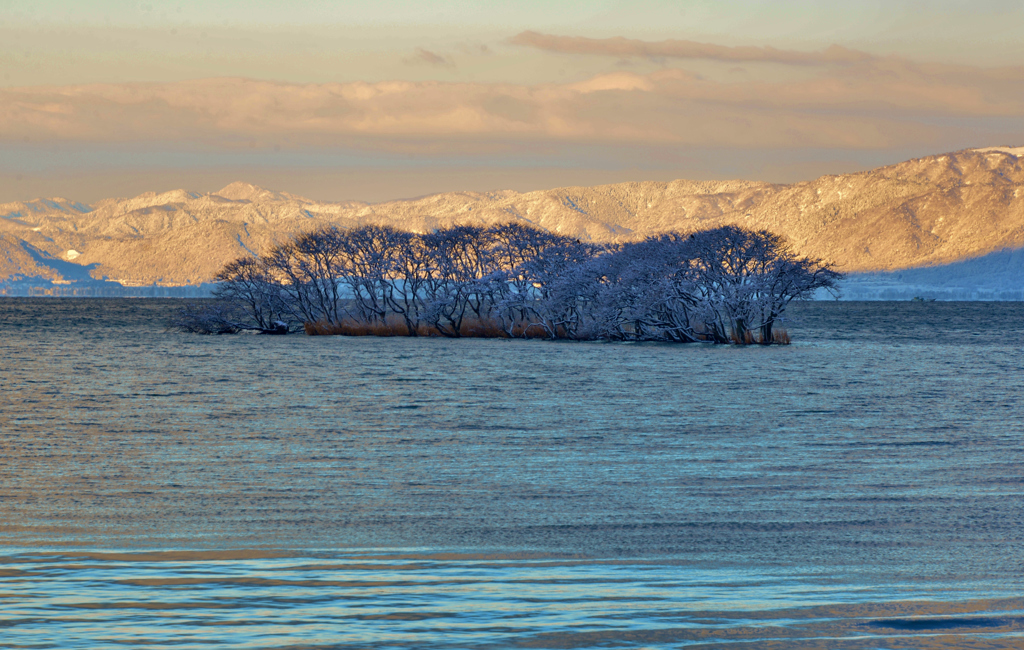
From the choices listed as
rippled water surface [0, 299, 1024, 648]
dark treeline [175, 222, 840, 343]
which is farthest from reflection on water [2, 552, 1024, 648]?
dark treeline [175, 222, 840, 343]

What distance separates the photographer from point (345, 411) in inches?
1091

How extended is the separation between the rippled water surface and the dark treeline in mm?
33180

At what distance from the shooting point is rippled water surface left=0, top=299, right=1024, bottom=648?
862cm

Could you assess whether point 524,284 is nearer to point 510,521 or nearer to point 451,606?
point 510,521

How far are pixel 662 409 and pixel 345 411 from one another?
813 centimetres

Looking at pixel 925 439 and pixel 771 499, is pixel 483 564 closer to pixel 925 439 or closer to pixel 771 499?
pixel 771 499

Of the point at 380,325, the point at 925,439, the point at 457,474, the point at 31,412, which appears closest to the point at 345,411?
the point at 31,412

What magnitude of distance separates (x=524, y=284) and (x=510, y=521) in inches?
2516

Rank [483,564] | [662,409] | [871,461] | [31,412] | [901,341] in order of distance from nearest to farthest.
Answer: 1. [483,564]
2. [871,461]
3. [31,412]
4. [662,409]
5. [901,341]

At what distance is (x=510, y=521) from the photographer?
42.8 ft

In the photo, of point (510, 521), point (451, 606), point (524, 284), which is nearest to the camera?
point (451, 606)

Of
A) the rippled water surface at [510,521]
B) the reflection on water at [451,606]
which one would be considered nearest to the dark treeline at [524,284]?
the rippled water surface at [510,521]

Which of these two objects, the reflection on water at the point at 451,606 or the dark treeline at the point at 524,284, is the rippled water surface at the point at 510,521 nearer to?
the reflection on water at the point at 451,606

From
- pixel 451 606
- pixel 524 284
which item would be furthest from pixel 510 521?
pixel 524 284
